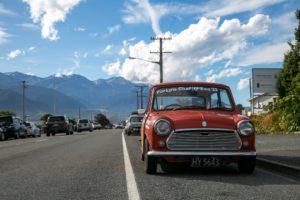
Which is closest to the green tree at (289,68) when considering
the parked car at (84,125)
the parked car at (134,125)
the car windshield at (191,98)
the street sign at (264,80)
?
the street sign at (264,80)

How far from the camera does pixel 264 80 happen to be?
51531 mm

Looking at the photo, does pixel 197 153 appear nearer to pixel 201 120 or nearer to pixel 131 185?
pixel 201 120

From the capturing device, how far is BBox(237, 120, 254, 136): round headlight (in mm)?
9367

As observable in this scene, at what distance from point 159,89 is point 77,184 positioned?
3.38 meters

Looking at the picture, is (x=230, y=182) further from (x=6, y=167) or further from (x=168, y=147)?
(x=6, y=167)

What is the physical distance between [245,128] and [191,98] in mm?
1829

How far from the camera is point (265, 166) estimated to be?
1136 centimetres

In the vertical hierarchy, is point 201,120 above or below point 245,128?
above

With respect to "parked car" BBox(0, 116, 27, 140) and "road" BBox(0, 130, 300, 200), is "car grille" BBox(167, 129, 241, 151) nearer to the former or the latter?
"road" BBox(0, 130, 300, 200)

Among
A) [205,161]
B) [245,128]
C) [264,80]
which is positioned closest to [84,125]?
[264,80]

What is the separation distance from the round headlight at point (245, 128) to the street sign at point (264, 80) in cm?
4195

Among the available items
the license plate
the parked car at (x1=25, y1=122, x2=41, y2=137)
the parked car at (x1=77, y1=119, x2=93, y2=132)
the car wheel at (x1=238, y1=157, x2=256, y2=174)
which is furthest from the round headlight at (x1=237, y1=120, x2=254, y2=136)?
the parked car at (x1=77, y1=119, x2=93, y2=132)

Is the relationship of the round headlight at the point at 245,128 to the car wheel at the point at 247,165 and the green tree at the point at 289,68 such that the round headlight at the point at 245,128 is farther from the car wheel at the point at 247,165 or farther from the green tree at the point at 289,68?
the green tree at the point at 289,68

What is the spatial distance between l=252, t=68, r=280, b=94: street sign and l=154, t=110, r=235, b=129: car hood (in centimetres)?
4176
